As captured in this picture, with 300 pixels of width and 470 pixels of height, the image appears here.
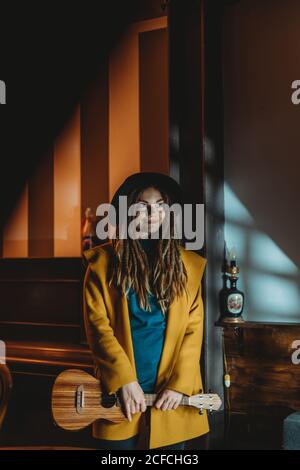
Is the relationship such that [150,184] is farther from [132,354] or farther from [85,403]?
[85,403]

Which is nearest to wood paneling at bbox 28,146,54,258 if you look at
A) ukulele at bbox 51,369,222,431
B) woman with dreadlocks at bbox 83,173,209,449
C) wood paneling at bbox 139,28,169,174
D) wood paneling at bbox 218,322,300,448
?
wood paneling at bbox 139,28,169,174

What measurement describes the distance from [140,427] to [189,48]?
2782 millimetres

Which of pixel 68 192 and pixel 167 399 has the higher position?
pixel 68 192

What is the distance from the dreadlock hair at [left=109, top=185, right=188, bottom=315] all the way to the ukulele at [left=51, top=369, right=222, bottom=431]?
38 centimetres

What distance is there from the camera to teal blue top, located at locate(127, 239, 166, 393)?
6.70ft

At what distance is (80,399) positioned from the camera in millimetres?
2045

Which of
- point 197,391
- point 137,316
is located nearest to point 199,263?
point 137,316

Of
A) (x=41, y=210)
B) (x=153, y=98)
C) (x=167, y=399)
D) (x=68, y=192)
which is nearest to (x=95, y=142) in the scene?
(x=68, y=192)

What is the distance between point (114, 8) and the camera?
474 cm

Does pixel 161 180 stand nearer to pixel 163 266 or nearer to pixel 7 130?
pixel 163 266

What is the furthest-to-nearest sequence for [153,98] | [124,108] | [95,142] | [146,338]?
[95,142]
[124,108]
[153,98]
[146,338]

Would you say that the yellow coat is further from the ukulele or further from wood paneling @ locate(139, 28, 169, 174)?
wood paneling @ locate(139, 28, 169, 174)

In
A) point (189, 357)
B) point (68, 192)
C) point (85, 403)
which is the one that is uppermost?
point (68, 192)

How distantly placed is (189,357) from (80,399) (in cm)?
47
